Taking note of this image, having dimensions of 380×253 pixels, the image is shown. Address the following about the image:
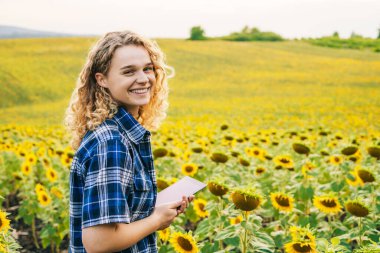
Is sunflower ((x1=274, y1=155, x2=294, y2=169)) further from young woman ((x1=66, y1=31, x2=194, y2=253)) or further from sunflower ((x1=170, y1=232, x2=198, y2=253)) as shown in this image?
young woman ((x1=66, y1=31, x2=194, y2=253))

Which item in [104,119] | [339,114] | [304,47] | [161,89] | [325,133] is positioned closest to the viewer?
[104,119]

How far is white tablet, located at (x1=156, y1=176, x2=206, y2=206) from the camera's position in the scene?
178 centimetres

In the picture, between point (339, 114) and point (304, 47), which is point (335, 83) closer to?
point (339, 114)

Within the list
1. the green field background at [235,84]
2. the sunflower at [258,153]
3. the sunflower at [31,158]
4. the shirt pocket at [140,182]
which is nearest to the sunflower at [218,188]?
the shirt pocket at [140,182]

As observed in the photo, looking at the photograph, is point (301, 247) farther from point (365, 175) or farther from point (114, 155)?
point (365, 175)

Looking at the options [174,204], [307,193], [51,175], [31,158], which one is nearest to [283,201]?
[307,193]

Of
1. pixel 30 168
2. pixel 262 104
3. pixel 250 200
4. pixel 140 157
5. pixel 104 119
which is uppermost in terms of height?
pixel 104 119

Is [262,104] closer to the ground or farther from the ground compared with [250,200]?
closer to the ground

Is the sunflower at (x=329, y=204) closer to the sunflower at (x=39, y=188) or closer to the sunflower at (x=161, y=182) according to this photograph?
the sunflower at (x=161, y=182)

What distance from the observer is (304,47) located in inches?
1586

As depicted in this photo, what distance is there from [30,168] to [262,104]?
595 inches

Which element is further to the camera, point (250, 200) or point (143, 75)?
point (250, 200)

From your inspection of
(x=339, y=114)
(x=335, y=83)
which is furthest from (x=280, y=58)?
(x=339, y=114)

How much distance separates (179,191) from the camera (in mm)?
1809
